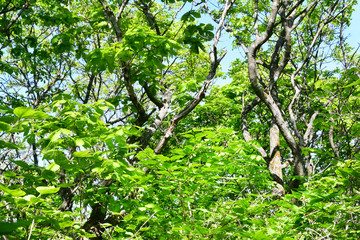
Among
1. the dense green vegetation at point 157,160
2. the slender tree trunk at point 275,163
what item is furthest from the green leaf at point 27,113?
the slender tree trunk at point 275,163

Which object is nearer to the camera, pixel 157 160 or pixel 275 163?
pixel 157 160

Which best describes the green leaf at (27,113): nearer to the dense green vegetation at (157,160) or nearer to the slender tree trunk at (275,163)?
the dense green vegetation at (157,160)

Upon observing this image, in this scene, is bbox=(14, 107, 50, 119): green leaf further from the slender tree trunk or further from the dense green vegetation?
the slender tree trunk

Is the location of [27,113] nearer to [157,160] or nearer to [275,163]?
[157,160]

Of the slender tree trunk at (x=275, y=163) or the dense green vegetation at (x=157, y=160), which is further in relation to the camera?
the slender tree trunk at (x=275, y=163)

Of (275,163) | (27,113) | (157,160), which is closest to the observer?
(27,113)

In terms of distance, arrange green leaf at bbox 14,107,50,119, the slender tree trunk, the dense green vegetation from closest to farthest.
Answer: green leaf at bbox 14,107,50,119, the dense green vegetation, the slender tree trunk

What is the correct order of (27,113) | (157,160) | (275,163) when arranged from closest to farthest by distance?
(27,113) < (157,160) < (275,163)

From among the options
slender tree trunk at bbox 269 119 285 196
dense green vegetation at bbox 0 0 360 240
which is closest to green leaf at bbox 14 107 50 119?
dense green vegetation at bbox 0 0 360 240

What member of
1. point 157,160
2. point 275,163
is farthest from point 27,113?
point 275,163

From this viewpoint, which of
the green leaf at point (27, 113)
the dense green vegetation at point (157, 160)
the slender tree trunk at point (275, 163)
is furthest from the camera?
the slender tree trunk at point (275, 163)

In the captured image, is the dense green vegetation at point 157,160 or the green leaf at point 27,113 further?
the dense green vegetation at point 157,160

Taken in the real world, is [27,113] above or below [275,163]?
below

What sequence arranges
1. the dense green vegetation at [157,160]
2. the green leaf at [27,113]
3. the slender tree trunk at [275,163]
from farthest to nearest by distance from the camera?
the slender tree trunk at [275,163] < the dense green vegetation at [157,160] < the green leaf at [27,113]
